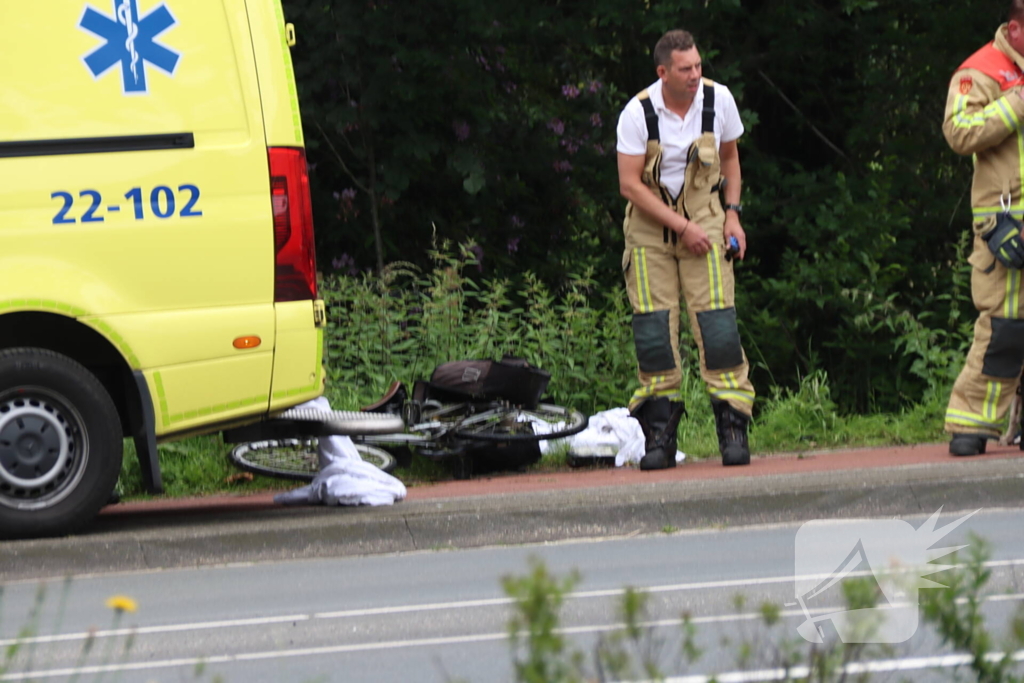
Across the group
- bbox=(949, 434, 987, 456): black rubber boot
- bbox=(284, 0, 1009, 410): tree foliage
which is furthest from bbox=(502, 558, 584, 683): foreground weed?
bbox=(284, 0, 1009, 410): tree foliage

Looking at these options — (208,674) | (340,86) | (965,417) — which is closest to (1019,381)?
(965,417)

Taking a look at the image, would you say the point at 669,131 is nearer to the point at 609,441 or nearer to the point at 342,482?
the point at 609,441

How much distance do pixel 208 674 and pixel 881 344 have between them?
317 inches

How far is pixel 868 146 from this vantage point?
13406 millimetres

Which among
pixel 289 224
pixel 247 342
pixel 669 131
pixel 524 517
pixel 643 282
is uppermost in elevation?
pixel 669 131

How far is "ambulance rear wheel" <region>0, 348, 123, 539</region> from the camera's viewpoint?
609 centimetres

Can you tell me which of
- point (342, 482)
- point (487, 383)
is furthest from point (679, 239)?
point (342, 482)

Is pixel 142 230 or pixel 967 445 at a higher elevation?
pixel 142 230

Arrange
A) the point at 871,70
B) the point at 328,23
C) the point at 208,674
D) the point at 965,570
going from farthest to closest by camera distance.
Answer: the point at 871,70 < the point at 328,23 < the point at 208,674 < the point at 965,570

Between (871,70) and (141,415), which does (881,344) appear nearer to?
(871,70)

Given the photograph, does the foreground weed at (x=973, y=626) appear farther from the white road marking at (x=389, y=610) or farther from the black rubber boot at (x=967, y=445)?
the black rubber boot at (x=967, y=445)

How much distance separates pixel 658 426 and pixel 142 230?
271 cm

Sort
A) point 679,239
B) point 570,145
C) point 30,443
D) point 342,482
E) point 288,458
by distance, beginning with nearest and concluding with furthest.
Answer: point 30,443 → point 342,482 → point 679,239 → point 288,458 → point 570,145

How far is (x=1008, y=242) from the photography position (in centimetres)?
713
